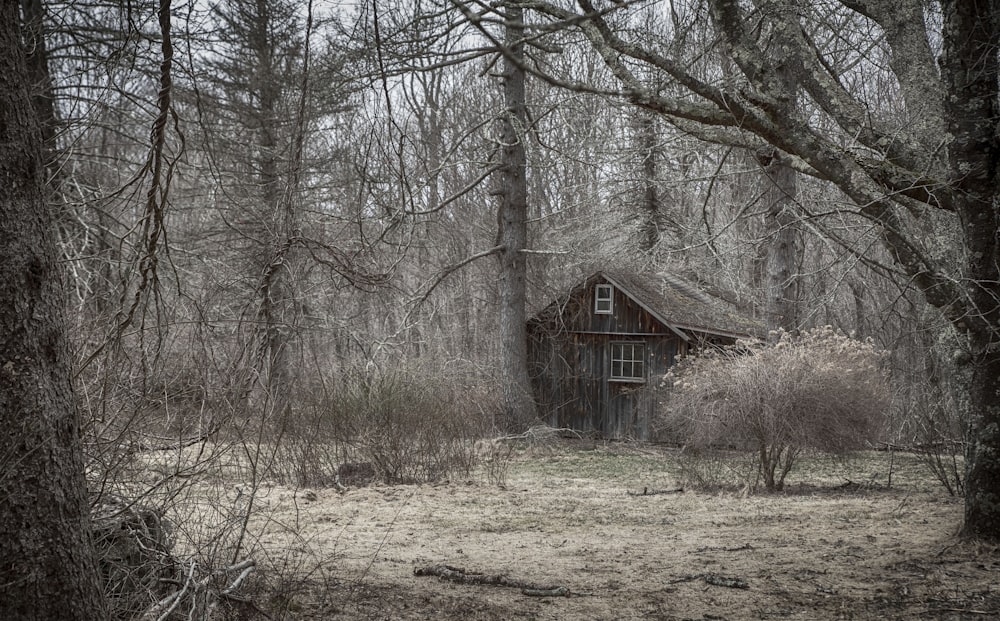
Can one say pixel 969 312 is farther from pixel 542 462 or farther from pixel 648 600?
pixel 542 462

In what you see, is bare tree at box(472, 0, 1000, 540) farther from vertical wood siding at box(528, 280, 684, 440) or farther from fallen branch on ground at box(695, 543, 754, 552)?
vertical wood siding at box(528, 280, 684, 440)

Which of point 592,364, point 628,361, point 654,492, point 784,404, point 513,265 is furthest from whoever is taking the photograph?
point 592,364

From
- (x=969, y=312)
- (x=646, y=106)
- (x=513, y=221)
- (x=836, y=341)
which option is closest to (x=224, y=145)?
(x=513, y=221)

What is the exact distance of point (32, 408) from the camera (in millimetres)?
2781

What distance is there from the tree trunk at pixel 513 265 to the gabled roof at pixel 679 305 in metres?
1.67

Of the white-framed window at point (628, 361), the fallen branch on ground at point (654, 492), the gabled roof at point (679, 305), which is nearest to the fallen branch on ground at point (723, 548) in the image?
the fallen branch on ground at point (654, 492)

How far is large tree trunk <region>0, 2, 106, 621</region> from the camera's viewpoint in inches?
108

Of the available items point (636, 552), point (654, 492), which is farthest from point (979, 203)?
point (654, 492)

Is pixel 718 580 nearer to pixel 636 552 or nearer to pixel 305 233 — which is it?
pixel 636 552

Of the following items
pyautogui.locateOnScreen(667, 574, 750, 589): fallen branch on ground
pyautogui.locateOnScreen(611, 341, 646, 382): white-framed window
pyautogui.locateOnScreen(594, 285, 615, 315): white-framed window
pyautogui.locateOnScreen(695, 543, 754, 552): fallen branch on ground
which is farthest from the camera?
pyautogui.locateOnScreen(594, 285, 615, 315): white-framed window

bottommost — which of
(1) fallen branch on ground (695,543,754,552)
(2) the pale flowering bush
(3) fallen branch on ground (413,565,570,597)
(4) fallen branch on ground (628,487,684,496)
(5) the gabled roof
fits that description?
(4) fallen branch on ground (628,487,684,496)

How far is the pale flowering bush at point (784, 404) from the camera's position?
36.1ft

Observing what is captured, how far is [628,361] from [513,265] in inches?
159

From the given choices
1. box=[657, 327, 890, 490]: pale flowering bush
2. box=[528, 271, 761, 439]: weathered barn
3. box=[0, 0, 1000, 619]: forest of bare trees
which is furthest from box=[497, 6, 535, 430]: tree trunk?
box=[657, 327, 890, 490]: pale flowering bush
